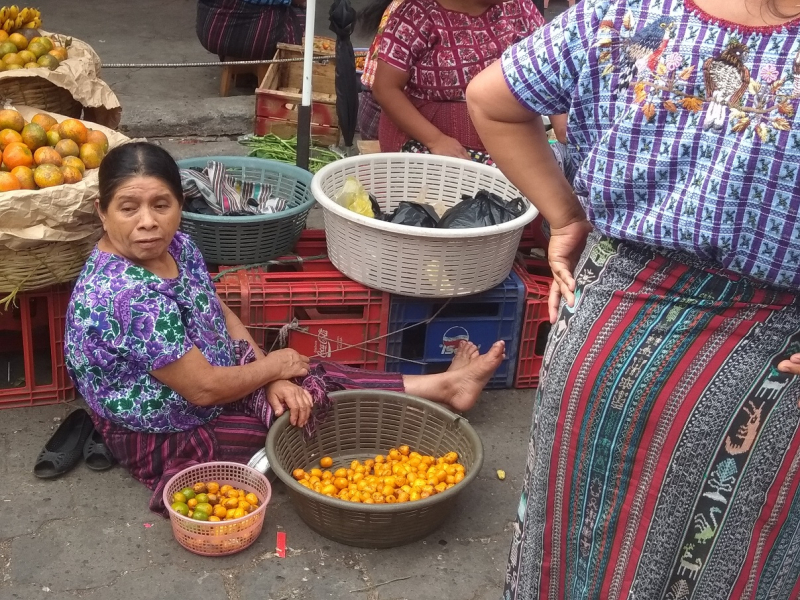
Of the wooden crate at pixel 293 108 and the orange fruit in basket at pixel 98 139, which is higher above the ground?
the orange fruit in basket at pixel 98 139

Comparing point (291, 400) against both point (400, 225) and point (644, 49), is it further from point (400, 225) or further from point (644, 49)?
point (644, 49)

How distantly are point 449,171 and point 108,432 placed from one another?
5.56 feet

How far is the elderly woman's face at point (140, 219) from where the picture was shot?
8.52 ft

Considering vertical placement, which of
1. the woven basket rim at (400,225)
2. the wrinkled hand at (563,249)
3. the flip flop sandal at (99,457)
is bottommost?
the flip flop sandal at (99,457)

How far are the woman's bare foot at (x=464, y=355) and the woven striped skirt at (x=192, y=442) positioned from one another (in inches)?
21.7

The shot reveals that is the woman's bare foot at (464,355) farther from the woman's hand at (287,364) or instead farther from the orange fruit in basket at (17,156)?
the orange fruit in basket at (17,156)

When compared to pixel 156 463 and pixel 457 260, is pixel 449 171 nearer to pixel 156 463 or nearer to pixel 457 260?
pixel 457 260

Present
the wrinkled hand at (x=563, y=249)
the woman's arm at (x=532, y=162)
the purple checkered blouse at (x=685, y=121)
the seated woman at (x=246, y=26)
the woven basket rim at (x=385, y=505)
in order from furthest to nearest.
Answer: the seated woman at (x=246, y=26)
the woven basket rim at (x=385, y=505)
the wrinkled hand at (x=563, y=249)
the woman's arm at (x=532, y=162)
the purple checkered blouse at (x=685, y=121)

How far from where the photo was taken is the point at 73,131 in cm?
325

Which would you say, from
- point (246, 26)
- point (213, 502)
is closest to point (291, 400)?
point (213, 502)

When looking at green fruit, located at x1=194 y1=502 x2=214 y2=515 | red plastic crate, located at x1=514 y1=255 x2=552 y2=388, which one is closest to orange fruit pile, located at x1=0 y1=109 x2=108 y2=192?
green fruit, located at x1=194 y1=502 x2=214 y2=515

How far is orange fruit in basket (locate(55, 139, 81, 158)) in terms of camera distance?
10.3ft

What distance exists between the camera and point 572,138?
63.4 inches

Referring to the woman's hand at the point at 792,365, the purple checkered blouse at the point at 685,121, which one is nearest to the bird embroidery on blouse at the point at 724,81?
the purple checkered blouse at the point at 685,121
